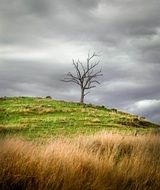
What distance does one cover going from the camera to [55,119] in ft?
130

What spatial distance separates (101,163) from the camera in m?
10.1

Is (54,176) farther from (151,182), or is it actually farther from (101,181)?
(151,182)

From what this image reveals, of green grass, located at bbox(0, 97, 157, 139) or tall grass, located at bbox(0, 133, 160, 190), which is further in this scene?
green grass, located at bbox(0, 97, 157, 139)

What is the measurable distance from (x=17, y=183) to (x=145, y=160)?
488 centimetres

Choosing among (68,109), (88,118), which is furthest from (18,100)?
(88,118)

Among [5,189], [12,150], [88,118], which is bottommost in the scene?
[5,189]

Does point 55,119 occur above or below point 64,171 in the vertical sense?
above

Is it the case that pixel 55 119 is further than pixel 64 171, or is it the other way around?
pixel 55 119

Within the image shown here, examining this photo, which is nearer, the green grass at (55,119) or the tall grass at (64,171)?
the tall grass at (64,171)

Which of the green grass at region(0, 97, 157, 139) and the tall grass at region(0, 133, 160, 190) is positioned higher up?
the green grass at region(0, 97, 157, 139)

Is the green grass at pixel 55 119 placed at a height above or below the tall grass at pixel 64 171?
above

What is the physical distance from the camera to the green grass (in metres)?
34.0

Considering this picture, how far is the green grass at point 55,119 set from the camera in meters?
34.0

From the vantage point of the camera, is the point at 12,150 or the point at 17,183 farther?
the point at 12,150
